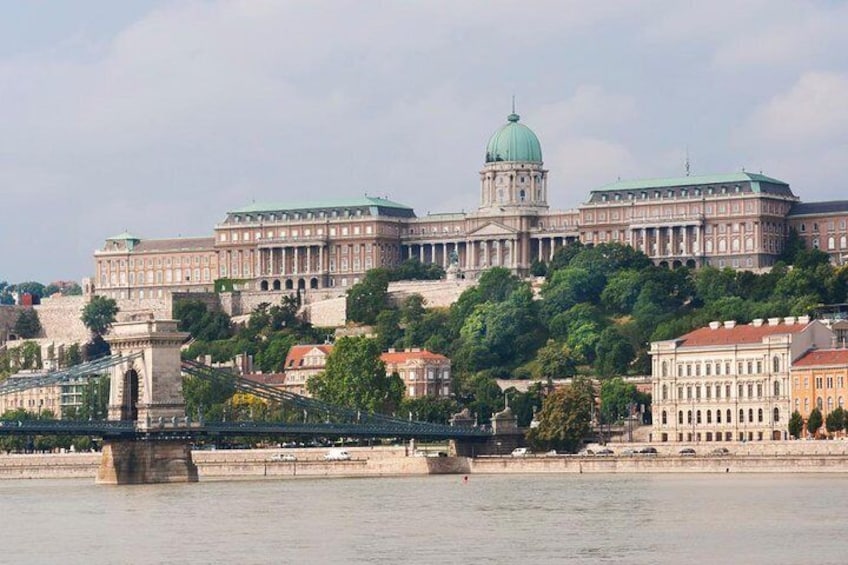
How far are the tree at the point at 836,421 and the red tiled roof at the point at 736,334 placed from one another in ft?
34.6

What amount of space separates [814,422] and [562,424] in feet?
31.8

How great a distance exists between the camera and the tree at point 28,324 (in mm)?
192625

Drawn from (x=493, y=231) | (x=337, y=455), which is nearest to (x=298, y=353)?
(x=493, y=231)

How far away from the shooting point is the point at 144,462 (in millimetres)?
99312

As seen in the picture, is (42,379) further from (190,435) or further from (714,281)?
(714,281)

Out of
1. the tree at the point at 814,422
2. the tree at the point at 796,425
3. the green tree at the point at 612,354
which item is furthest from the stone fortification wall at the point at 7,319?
the tree at the point at 814,422

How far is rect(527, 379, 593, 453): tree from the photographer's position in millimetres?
113938

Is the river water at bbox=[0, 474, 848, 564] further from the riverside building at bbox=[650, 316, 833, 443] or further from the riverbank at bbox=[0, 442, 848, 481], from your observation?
the riverside building at bbox=[650, 316, 833, 443]

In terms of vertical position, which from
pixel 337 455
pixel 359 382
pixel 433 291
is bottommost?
pixel 337 455

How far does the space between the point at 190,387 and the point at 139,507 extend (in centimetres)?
5265

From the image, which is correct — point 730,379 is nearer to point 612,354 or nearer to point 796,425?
point 796,425

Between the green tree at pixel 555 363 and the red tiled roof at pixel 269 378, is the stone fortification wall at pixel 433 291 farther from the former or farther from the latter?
the green tree at pixel 555 363

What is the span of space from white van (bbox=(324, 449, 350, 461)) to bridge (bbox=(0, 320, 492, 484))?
3.32 m

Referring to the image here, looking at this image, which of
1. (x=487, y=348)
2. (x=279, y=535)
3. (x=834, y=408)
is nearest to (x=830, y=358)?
(x=834, y=408)
